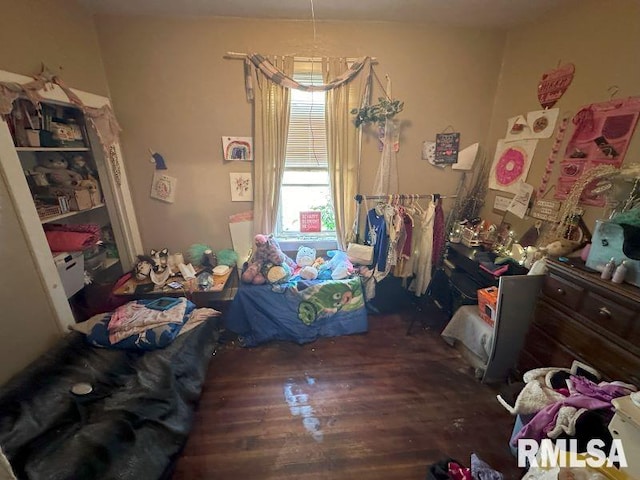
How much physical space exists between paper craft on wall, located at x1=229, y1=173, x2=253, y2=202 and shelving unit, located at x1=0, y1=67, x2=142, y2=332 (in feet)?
2.83

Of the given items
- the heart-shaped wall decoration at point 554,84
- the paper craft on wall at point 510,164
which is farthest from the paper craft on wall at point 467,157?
the heart-shaped wall decoration at point 554,84

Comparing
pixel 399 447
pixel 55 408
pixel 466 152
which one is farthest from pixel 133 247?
pixel 466 152

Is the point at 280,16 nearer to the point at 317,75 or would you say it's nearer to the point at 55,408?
the point at 317,75

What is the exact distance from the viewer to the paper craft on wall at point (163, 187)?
2301 millimetres

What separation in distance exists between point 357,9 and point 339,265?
6.23 feet

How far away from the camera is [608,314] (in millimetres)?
1211

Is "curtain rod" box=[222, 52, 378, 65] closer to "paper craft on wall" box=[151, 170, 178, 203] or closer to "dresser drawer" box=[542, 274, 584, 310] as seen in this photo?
"paper craft on wall" box=[151, 170, 178, 203]

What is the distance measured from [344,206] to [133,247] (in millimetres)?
1898

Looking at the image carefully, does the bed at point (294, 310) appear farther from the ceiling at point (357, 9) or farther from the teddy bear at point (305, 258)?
the ceiling at point (357, 9)

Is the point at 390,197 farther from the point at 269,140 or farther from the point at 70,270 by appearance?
the point at 70,270


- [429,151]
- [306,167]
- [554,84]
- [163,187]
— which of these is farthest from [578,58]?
[163,187]

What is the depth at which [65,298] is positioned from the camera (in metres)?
1.69

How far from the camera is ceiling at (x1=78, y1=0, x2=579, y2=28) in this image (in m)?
1.78

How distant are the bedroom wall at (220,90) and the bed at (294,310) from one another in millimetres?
776
